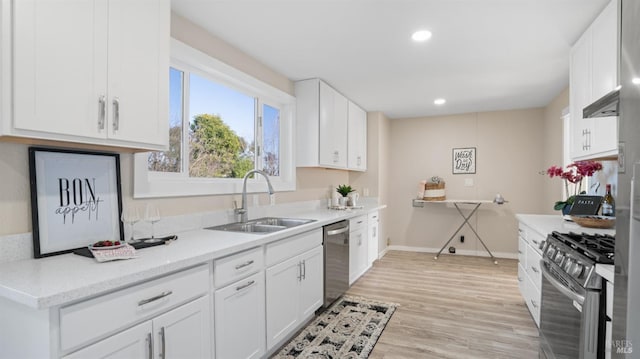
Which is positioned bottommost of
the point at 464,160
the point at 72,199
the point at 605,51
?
the point at 72,199

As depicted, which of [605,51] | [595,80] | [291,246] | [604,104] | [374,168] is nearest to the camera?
[604,104]

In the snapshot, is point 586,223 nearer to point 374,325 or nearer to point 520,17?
point 520,17

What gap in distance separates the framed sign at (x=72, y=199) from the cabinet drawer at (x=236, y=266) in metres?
0.60

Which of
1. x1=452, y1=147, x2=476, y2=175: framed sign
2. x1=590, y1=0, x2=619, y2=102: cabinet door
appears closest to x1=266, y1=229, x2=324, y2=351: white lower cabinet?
x1=590, y1=0, x2=619, y2=102: cabinet door

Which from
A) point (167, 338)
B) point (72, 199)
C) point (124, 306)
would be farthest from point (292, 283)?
point (72, 199)

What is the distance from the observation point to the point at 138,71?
5.42ft

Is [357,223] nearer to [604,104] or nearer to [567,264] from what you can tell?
[567,264]

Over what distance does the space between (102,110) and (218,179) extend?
1.27m

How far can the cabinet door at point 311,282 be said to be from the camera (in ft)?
8.64

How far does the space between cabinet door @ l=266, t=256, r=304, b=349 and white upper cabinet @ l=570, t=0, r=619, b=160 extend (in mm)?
2250

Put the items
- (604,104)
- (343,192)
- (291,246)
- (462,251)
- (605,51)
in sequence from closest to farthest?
(604,104), (605,51), (291,246), (343,192), (462,251)

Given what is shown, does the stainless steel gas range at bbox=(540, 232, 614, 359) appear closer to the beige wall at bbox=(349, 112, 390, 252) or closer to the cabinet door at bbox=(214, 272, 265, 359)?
the cabinet door at bbox=(214, 272, 265, 359)

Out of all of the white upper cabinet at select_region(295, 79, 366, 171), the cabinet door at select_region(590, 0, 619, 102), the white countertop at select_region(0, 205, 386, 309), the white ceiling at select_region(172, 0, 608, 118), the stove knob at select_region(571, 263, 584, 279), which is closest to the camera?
the white countertop at select_region(0, 205, 386, 309)

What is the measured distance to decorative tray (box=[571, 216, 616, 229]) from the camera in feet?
8.09
